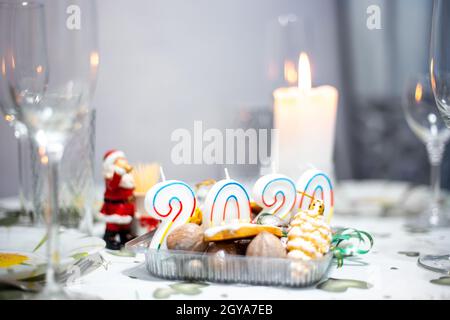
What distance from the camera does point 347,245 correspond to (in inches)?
30.2

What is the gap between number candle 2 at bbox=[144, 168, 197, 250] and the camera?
0.65 meters

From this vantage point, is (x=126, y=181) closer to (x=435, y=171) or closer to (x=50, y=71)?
(x=50, y=71)

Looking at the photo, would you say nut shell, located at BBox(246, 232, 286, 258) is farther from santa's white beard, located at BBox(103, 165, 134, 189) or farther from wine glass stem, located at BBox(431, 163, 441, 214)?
wine glass stem, located at BBox(431, 163, 441, 214)

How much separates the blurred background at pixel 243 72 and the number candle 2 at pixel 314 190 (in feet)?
0.51

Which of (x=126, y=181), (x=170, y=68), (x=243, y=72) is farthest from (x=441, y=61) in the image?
(x=243, y=72)

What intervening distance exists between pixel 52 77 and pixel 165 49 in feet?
3.36

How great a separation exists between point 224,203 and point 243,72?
1.15m

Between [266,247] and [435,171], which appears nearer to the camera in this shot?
[266,247]

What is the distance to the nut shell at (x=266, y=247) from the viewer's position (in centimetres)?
59

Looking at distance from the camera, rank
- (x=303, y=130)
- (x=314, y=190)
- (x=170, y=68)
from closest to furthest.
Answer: (x=314, y=190) < (x=303, y=130) < (x=170, y=68)

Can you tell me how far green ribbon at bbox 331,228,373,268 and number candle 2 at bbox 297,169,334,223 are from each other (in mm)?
32

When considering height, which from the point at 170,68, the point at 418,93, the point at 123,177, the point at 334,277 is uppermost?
the point at 170,68

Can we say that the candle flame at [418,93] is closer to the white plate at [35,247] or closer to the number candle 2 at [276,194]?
the number candle 2 at [276,194]

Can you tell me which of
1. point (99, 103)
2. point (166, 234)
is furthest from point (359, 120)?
point (166, 234)
